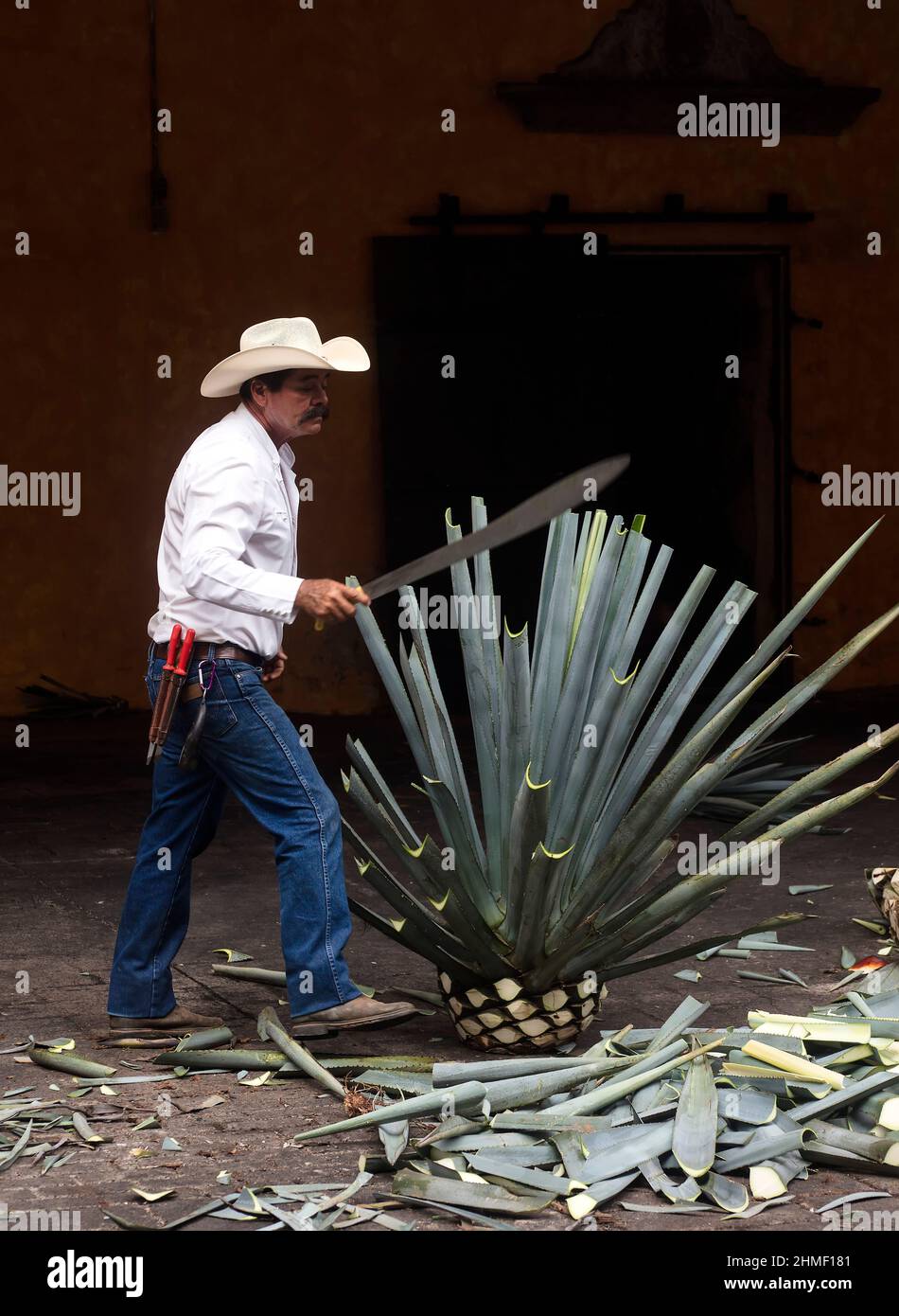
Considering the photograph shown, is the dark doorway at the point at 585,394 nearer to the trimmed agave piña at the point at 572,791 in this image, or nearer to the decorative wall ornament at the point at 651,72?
the decorative wall ornament at the point at 651,72

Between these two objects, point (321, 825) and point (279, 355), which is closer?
point (321, 825)

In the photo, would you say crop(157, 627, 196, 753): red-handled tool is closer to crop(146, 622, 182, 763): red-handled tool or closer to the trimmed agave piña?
crop(146, 622, 182, 763): red-handled tool

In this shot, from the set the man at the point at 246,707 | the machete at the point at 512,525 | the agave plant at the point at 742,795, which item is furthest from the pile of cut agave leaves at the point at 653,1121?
the agave plant at the point at 742,795

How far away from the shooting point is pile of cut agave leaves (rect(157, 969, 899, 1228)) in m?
2.99

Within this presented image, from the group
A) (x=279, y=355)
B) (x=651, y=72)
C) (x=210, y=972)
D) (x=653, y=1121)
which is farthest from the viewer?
(x=651, y=72)

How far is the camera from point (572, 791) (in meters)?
3.75

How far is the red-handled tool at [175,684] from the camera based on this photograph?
12.8 feet

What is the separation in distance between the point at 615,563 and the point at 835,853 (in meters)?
2.43

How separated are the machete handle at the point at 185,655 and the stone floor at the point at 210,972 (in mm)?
868

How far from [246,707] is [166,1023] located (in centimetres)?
79

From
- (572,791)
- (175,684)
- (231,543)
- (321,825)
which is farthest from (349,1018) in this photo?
(231,543)

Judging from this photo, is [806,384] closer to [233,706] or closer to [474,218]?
[474,218]

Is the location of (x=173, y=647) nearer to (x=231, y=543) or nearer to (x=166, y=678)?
(x=166, y=678)

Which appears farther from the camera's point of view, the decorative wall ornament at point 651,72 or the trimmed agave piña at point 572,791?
the decorative wall ornament at point 651,72
